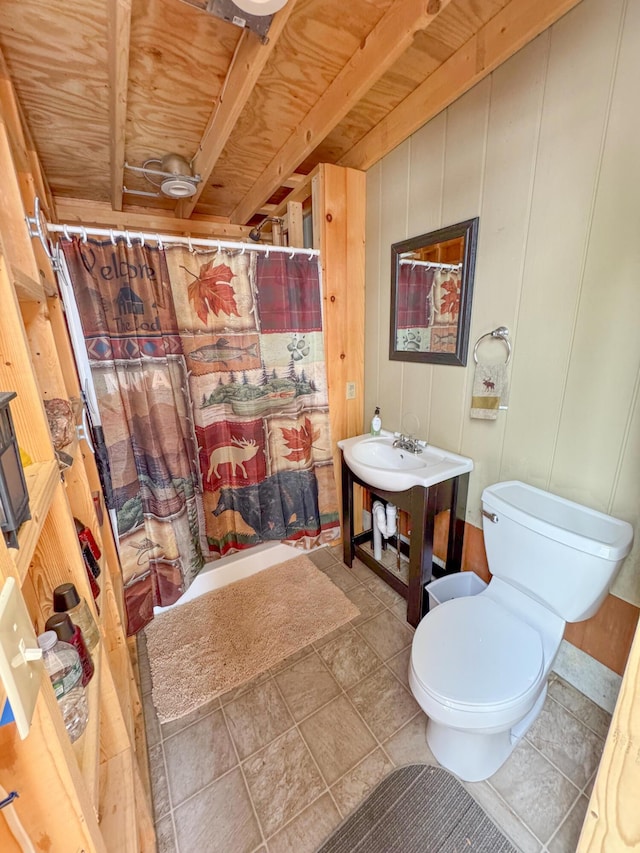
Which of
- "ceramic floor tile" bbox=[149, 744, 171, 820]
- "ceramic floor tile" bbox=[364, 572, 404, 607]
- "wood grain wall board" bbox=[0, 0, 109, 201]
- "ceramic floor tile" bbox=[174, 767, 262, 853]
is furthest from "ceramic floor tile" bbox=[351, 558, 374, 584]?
"wood grain wall board" bbox=[0, 0, 109, 201]

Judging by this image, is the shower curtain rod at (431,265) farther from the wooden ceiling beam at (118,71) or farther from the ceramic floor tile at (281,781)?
the ceramic floor tile at (281,781)

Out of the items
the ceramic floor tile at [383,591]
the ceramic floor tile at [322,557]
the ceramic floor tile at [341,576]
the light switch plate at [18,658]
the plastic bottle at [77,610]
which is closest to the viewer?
the light switch plate at [18,658]

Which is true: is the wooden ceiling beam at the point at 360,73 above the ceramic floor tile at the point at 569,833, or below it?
above

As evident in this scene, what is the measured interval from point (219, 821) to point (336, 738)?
0.43m

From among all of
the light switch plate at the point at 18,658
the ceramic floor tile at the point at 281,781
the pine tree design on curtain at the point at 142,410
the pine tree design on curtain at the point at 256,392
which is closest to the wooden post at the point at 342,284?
the pine tree design on curtain at the point at 256,392

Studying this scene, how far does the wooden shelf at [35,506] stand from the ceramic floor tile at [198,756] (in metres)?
1.18

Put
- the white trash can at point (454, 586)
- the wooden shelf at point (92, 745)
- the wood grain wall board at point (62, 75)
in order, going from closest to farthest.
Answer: the wooden shelf at point (92, 745) < the wood grain wall board at point (62, 75) < the white trash can at point (454, 586)

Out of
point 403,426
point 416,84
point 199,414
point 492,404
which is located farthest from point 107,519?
point 416,84

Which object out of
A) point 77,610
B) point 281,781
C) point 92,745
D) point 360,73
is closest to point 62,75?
point 360,73

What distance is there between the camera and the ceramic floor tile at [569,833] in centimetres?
100

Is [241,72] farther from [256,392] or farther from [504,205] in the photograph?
[256,392]

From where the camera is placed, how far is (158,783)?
1.19 m

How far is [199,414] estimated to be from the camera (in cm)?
184

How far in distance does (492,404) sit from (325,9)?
1.49m
